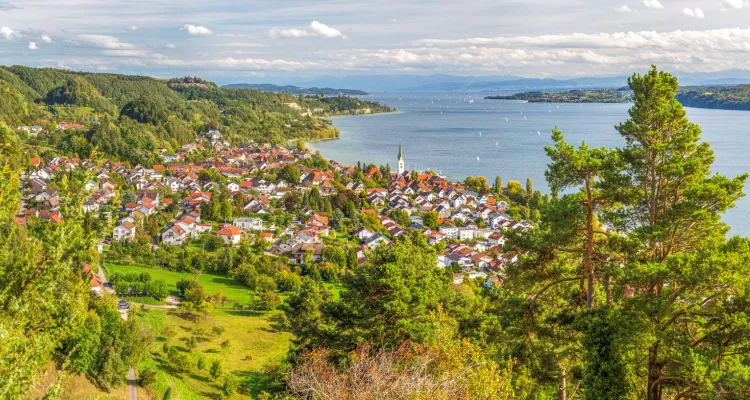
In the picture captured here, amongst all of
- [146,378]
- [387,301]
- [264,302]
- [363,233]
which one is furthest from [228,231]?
[387,301]

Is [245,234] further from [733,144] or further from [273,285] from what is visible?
[733,144]

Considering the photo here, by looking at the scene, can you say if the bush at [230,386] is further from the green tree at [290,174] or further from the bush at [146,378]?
the green tree at [290,174]

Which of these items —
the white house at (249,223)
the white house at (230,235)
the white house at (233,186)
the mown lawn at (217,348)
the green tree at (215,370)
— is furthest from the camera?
the white house at (233,186)

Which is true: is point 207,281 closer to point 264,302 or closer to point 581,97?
point 264,302

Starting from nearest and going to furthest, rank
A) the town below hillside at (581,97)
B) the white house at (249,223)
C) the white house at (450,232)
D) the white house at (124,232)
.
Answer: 1. the white house at (124,232)
2. the white house at (249,223)
3. the white house at (450,232)
4. the town below hillside at (581,97)

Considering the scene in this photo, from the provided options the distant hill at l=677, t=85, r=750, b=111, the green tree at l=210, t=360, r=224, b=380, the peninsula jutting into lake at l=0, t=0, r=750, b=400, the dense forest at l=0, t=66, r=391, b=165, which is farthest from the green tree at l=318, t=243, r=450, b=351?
the distant hill at l=677, t=85, r=750, b=111

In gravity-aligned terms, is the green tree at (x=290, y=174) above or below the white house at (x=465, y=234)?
above

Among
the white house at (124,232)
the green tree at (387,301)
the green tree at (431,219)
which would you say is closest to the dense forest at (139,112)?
the white house at (124,232)
